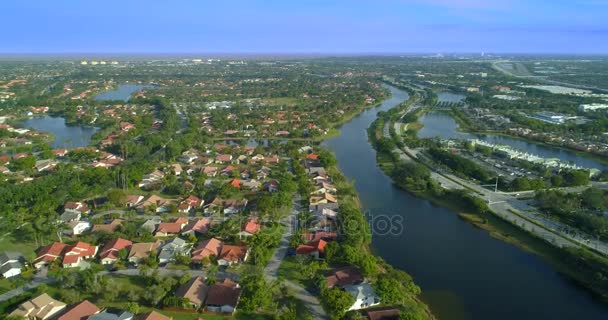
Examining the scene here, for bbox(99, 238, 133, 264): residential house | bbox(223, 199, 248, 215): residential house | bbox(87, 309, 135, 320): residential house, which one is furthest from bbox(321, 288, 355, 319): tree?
bbox(223, 199, 248, 215): residential house

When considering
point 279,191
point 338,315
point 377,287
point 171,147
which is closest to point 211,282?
point 338,315

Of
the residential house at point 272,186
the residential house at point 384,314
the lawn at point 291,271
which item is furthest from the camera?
the residential house at point 272,186

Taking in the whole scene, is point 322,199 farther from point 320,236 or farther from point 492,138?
point 492,138

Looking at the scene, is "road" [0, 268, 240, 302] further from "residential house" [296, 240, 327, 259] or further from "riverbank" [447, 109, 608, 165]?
"riverbank" [447, 109, 608, 165]

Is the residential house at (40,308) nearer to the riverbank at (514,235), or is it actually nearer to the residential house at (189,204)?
the residential house at (189,204)

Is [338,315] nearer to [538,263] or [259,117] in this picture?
[538,263]

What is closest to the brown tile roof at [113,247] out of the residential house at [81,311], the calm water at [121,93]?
the residential house at [81,311]
